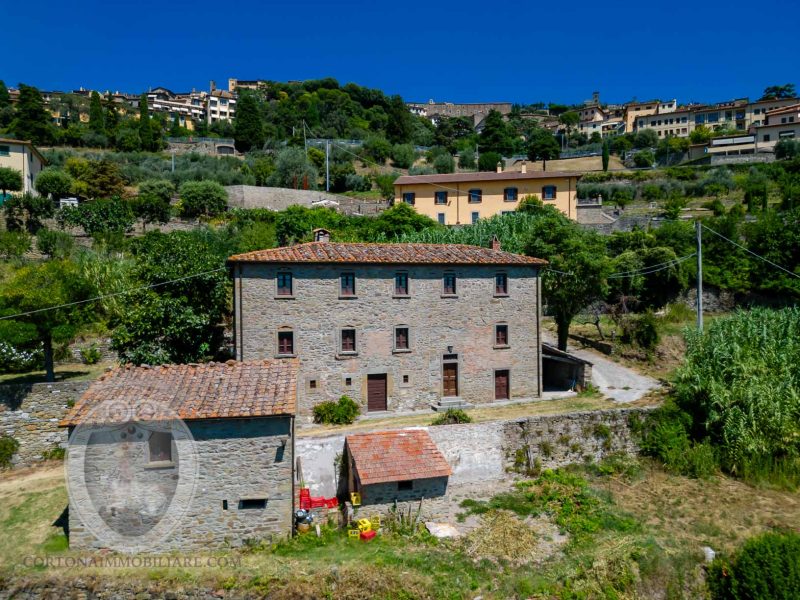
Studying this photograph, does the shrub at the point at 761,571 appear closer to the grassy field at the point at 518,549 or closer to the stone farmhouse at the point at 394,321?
the grassy field at the point at 518,549

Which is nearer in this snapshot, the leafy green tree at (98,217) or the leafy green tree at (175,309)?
the leafy green tree at (175,309)

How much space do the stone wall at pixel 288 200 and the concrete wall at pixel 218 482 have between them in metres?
43.4

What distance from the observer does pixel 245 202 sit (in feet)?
187

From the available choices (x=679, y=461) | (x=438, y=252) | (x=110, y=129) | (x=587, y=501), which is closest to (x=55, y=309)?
(x=438, y=252)

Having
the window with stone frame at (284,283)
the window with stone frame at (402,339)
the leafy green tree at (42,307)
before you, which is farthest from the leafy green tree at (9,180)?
the window with stone frame at (402,339)

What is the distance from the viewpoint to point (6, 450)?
20547 millimetres

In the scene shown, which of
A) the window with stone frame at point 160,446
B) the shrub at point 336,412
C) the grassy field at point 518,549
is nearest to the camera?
the grassy field at point 518,549

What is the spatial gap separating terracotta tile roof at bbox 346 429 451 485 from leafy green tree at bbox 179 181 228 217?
40.9 m

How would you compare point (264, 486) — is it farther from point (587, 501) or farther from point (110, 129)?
point (110, 129)

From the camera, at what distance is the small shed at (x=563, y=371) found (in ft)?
86.1

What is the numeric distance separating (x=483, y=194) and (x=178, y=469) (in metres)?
41.5

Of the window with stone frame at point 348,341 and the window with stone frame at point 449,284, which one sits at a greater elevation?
the window with stone frame at point 449,284

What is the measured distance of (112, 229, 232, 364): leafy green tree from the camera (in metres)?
23.3

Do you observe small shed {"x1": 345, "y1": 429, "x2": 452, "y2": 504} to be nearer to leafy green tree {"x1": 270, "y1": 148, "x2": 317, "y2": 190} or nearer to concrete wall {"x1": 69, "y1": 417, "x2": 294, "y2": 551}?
concrete wall {"x1": 69, "y1": 417, "x2": 294, "y2": 551}
